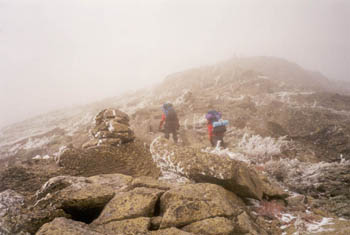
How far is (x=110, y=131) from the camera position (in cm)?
660

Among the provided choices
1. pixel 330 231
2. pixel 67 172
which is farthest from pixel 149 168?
pixel 330 231

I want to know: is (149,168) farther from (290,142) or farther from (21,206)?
(290,142)

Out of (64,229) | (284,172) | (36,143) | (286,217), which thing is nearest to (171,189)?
(64,229)

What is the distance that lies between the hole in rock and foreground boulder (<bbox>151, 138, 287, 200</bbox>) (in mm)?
1984

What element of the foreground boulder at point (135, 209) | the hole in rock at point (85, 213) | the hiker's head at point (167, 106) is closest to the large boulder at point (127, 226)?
the foreground boulder at point (135, 209)

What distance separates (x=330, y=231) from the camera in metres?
3.40

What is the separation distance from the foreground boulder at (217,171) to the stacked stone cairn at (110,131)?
79.1 inches

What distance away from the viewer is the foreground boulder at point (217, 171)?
4.07m

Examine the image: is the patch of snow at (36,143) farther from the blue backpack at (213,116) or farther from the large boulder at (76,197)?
the large boulder at (76,197)

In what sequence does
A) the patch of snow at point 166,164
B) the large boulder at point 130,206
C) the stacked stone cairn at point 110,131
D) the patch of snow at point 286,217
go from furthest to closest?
the stacked stone cairn at point 110,131 < the patch of snow at point 166,164 < the patch of snow at point 286,217 < the large boulder at point 130,206

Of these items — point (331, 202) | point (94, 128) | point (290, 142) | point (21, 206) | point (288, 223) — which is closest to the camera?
point (21, 206)

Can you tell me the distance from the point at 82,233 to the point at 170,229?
1.20m

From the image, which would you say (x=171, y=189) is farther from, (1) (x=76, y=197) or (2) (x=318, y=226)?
(2) (x=318, y=226)

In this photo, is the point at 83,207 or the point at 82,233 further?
the point at 83,207
